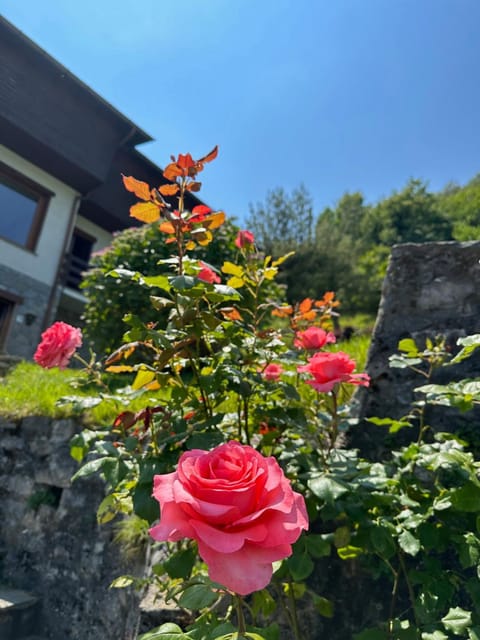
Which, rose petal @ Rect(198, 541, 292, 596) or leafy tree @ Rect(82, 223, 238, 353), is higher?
leafy tree @ Rect(82, 223, 238, 353)

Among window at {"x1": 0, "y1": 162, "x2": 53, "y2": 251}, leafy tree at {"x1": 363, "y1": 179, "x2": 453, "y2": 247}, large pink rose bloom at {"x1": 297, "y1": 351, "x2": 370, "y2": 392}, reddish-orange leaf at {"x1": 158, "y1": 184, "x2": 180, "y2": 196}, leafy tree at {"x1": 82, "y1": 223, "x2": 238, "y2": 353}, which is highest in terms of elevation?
leafy tree at {"x1": 363, "y1": 179, "x2": 453, "y2": 247}

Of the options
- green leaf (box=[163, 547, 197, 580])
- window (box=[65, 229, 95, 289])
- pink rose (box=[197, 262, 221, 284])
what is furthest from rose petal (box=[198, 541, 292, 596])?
window (box=[65, 229, 95, 289])

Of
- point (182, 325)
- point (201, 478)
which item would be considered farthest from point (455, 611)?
point (182, 325)

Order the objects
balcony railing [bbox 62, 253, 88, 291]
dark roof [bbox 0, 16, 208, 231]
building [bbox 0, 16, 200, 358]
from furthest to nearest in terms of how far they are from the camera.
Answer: balcony railing [bbox 62, 253, 88, 291]
building [bbox 0, 16, 200, 358]
dark roof [bbox 0, 16, 208, 231]

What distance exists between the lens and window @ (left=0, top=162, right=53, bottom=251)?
9.15 m

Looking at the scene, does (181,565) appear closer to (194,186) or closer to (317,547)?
(317,547)

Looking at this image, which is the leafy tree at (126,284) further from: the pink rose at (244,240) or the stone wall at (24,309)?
the stone wall at (24,309)

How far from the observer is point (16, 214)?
941cm

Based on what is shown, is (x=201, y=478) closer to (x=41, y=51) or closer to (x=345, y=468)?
(x=345, y=468)

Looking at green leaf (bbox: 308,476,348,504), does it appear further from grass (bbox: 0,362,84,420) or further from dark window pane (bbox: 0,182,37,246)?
dark window pane (bbox: 0,182,37,246)

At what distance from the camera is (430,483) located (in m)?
1.82

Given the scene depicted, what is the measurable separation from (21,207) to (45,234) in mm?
735

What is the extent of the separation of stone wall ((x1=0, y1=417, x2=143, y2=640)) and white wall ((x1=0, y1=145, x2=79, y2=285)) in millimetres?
7018

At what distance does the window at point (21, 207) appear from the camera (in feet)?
30.0
